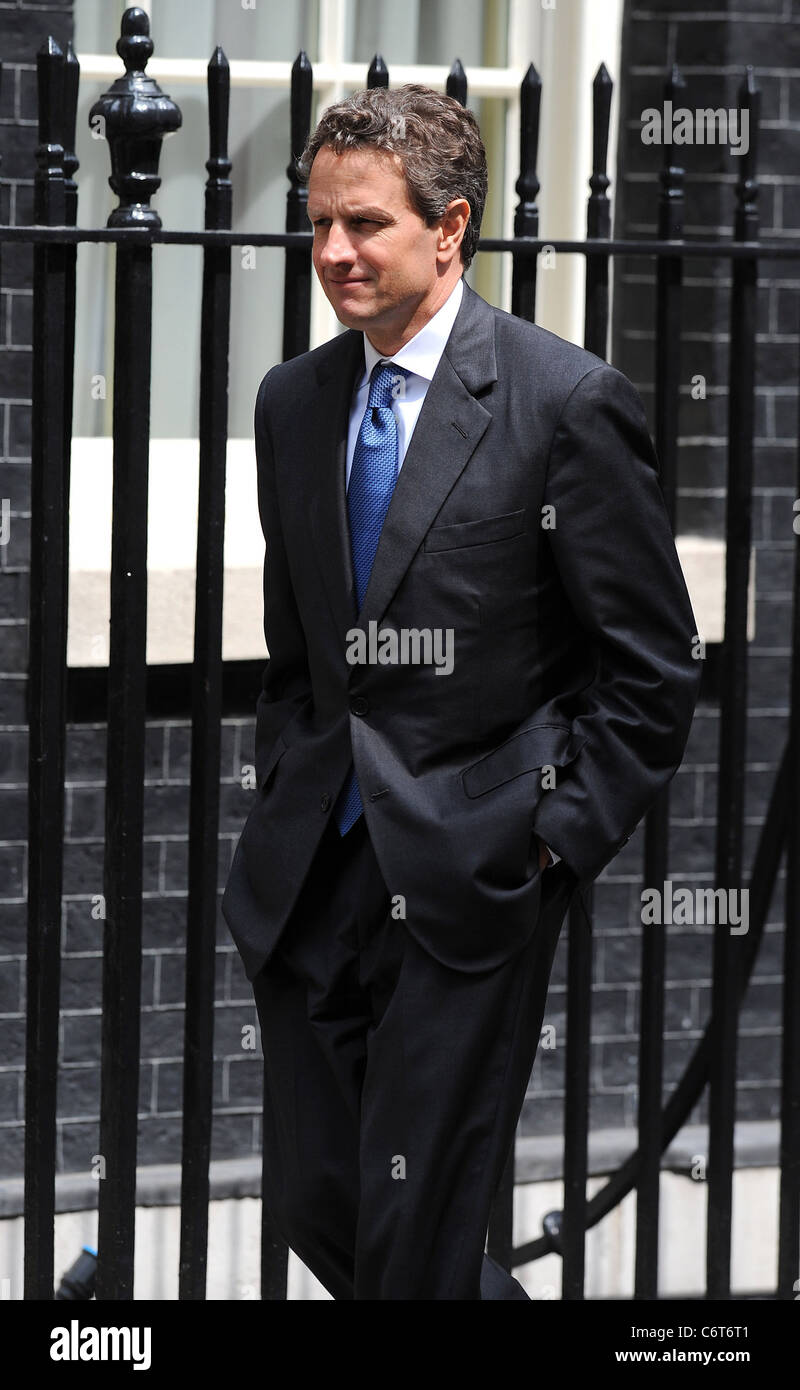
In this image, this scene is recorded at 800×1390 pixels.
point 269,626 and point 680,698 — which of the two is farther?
point 269,626

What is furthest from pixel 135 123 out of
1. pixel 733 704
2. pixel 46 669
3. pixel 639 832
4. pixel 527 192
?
pixel 639 832

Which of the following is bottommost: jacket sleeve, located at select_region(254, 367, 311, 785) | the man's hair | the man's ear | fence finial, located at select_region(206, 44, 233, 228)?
jacket sleeve, located at select_region(254, 367, 311, 785)

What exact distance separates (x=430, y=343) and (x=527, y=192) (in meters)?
0.75

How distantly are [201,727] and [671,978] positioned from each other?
2.25 meters

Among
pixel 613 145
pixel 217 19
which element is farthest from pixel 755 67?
pixel 217 19

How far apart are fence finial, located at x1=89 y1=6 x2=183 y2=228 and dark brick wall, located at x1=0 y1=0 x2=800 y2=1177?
139 centimetres

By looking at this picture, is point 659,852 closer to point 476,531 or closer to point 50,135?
point 476,531

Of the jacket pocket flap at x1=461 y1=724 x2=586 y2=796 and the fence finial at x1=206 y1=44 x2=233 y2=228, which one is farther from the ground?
the fence finial at x1=206 y1=44 x2=233 y2=228

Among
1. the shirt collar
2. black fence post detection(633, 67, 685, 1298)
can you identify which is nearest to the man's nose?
the shirt collar

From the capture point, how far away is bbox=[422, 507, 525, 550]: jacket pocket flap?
2.82m

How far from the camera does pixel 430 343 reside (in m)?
2.87

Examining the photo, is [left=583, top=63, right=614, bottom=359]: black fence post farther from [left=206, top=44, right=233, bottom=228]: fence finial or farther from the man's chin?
the man's chin
